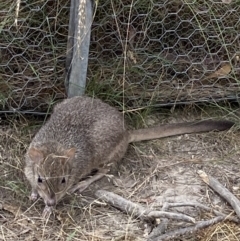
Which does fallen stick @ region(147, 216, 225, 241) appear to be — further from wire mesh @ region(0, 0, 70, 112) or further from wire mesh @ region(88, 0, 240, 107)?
wire mesh @ region(0, 0, 70, 112)

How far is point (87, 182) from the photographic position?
13.6ft

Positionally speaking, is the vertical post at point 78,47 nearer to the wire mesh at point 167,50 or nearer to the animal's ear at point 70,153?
the wire mesh at point 167,50

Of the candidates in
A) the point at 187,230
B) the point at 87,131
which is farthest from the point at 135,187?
the point at 187,230

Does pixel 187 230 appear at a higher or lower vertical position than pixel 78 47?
lower

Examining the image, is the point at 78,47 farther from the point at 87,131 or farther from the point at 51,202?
the point at 51,202

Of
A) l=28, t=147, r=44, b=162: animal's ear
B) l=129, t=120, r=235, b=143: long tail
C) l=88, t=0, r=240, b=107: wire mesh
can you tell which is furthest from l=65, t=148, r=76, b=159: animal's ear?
l=88, t=0, r=240, b=107: wire mesh

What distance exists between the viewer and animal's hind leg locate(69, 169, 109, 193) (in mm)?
4091

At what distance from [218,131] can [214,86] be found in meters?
0.38

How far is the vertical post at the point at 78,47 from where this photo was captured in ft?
14.0

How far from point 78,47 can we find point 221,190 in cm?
124

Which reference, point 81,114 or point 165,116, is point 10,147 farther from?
point 165,116

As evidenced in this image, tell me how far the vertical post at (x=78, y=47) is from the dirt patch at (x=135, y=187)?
1.33ft

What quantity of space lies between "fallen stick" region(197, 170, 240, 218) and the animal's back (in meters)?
0.52

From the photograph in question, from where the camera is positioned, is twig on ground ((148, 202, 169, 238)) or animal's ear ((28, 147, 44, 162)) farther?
animal's ear ((28, 147, 44, 162))
